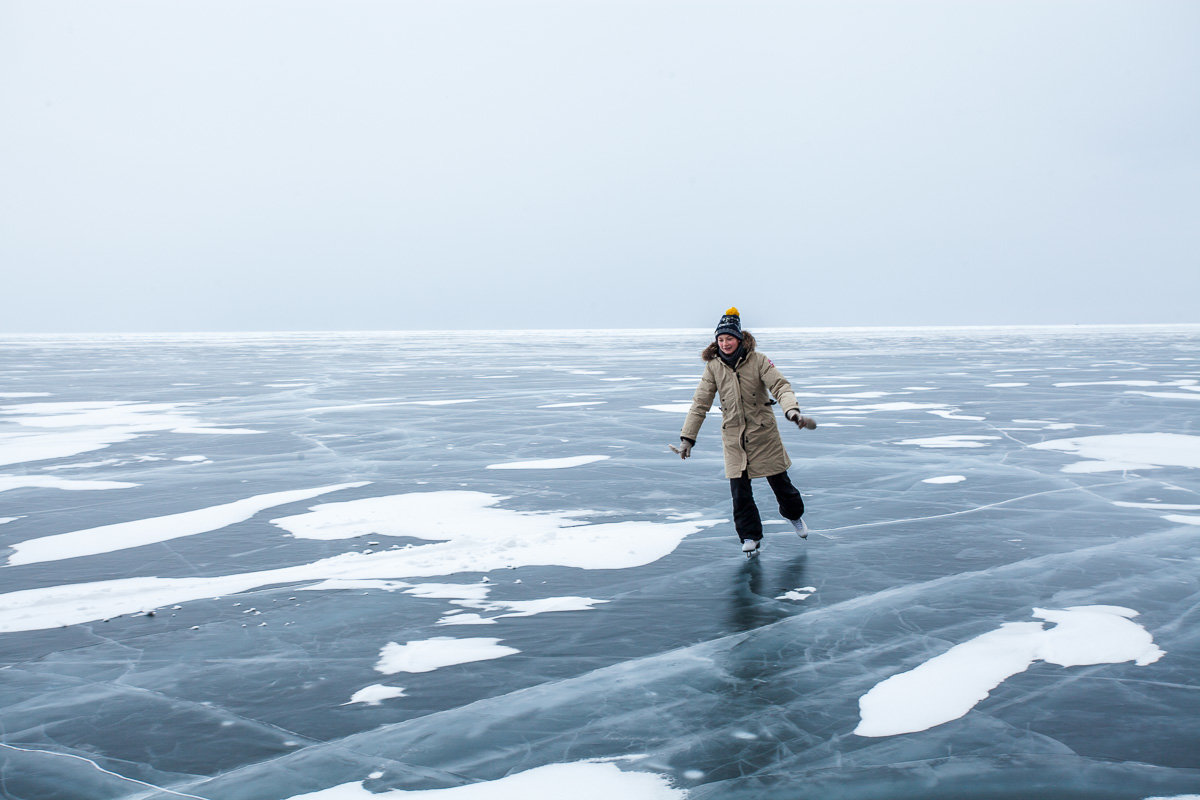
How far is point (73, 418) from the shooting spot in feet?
45.0

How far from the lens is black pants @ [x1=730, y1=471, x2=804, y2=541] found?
18.3 feet

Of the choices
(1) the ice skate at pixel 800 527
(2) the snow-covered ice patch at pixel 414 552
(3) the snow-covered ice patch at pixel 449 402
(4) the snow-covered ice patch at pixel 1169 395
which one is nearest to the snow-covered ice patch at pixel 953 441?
(2) the snow-covered ice patch at pixel 414 552

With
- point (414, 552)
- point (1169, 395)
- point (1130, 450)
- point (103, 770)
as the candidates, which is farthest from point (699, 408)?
point (1169, 395)

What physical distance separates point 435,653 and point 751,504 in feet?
7.59

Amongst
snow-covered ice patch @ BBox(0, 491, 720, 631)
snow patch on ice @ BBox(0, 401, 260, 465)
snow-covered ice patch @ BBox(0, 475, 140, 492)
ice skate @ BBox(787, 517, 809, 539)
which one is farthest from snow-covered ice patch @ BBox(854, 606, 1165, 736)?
snow patch on ice @ BBox(0, 401, 260, 465)

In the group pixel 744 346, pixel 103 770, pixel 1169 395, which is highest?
pixel 744 346

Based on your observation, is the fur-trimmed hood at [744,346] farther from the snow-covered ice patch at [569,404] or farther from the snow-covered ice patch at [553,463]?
the snow-covered ice patch at [569,404]

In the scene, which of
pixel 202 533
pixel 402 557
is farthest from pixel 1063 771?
pixel 202 533

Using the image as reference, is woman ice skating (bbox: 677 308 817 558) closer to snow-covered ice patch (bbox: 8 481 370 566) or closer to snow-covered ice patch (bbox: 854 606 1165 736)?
snow-covered ice patch (bbox: 854 606 1165 736)

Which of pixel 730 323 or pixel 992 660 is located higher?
pixel 730 323

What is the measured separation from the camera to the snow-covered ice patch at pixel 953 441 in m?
9.99

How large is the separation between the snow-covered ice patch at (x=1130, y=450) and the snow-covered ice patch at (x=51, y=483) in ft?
27.2

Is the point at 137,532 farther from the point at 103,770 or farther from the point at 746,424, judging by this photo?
the point at 746,424

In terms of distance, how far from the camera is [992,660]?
3756mm
